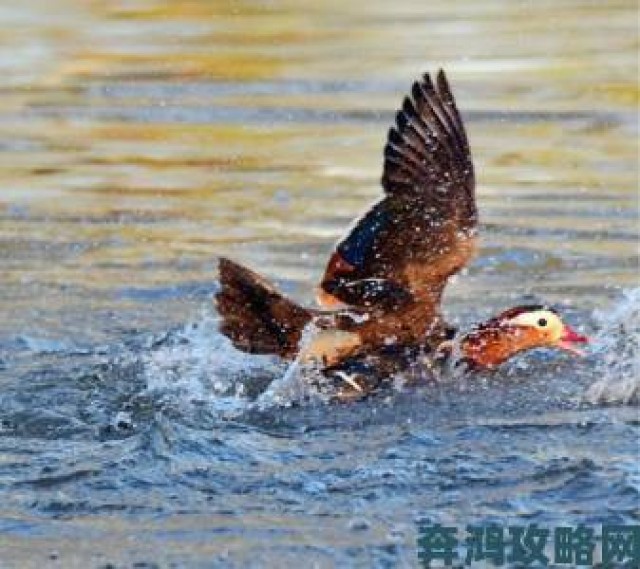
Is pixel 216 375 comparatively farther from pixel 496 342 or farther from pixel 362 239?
pixel 496 342

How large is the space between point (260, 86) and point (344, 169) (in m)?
2.75

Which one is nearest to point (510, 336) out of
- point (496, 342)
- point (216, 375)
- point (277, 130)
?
point (496, 342)

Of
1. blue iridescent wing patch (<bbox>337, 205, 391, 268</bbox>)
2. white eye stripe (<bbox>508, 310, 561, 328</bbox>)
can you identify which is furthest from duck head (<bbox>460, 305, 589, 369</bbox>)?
blue iridescent wing patch (<bbox>337, 205, 391, 268</bbox>)

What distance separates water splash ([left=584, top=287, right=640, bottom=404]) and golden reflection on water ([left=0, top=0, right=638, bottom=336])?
3.14ft

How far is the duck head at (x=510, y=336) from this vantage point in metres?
8.72

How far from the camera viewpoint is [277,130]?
45.0ft

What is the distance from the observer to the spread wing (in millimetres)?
8469

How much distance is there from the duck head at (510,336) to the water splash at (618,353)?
13 centimetres

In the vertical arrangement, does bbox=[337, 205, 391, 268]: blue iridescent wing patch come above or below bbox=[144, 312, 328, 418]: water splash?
above

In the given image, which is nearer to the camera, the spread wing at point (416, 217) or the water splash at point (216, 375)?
the water splash at point (216, 375)

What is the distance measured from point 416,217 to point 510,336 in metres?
0.66

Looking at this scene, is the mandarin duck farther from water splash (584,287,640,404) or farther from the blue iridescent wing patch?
water splash (584,287,640,404)

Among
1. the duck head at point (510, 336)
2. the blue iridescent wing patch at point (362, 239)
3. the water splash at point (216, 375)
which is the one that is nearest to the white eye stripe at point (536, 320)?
the duck head at point (510, 336)

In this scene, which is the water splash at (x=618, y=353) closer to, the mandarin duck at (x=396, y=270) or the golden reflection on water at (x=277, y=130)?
the mandarin duck at (x=396, y=270)
